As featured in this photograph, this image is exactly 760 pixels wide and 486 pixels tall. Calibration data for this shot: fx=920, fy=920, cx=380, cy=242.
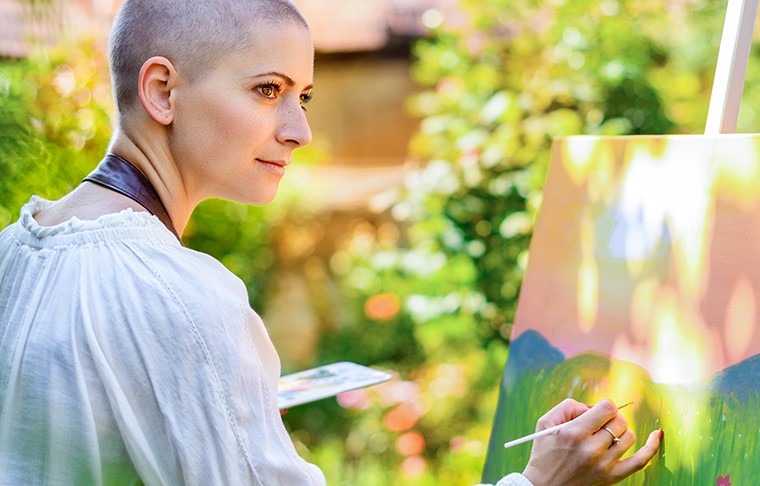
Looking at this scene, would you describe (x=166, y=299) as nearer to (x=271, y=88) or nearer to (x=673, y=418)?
(x=271, y=88)

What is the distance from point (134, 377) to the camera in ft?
4.05

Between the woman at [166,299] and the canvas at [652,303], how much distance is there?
4.9 inches

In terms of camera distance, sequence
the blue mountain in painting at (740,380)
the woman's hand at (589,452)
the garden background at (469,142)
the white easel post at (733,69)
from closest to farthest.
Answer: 1. the blue mountain in painting at (740,380)
2. the woman's hand at (589,452)
3. the white easel post at (733,69)
4. the garden background at (469,142)

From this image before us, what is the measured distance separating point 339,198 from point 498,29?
7.30 ft

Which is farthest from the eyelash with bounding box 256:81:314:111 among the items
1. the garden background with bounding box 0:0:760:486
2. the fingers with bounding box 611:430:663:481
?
the garden background with bounding box 0:0:760:486

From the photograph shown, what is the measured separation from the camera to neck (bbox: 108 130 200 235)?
4.74ft

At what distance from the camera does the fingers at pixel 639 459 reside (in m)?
1.49

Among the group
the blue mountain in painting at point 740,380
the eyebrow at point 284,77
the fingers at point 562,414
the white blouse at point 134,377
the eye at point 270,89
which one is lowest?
the fingers at point 562,414

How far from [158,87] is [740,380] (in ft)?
3.25

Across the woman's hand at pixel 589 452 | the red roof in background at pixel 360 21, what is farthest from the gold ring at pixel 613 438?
the red roof in background at pixel 360 21

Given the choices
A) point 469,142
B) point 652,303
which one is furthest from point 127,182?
point 469,142

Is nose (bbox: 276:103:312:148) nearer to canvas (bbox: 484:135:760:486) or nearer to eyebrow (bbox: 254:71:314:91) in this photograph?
eyebrow (bbox: 254:71:314:91)

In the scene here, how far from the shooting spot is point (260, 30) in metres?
1.42

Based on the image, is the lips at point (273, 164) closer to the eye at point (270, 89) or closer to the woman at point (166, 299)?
the woman at point (166, 299)
